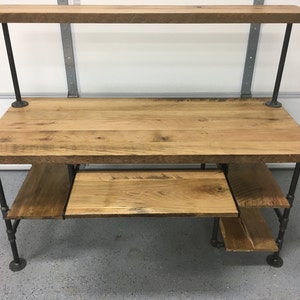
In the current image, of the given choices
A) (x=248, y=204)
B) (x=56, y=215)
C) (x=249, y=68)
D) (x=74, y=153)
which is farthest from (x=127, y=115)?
(x=249, y=68)

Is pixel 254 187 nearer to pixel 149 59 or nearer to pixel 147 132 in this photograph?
pixel 147 132

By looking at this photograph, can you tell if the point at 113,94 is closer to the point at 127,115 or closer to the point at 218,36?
the point at 127,115

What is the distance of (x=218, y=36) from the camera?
167 centimetres

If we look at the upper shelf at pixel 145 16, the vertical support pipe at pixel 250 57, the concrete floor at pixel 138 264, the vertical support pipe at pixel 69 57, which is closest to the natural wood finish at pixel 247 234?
the concrete floor at pixel 138 264

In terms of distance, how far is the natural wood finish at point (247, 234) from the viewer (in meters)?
1.38

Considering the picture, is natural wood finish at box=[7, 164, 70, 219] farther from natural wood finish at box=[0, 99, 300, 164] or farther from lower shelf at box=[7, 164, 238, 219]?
natural wood finish at box=[0, 99, 300, 164]

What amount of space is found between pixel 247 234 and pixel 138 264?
47 cm

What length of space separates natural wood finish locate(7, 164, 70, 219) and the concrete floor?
0.30 m

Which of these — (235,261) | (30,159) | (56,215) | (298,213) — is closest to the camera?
(30,159)

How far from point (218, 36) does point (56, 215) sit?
1100 mm

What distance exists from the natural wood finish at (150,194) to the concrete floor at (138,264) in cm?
46

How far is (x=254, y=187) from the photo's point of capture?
1.40 metres

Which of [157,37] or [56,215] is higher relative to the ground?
[157,37]

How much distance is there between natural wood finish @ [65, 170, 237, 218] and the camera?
1.09m
